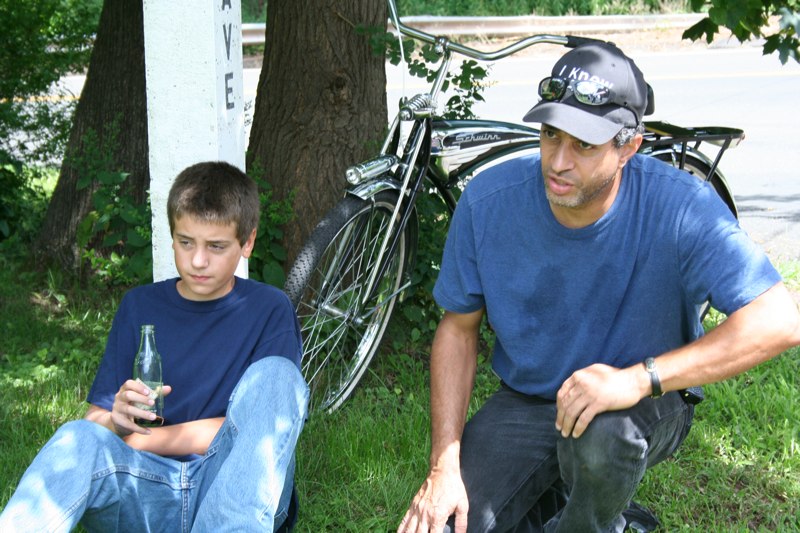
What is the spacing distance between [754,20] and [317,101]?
1792mm

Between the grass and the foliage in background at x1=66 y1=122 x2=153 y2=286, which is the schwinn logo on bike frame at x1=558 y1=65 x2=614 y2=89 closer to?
the grass

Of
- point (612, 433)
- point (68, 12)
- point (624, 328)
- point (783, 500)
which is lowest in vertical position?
point (783, 500)

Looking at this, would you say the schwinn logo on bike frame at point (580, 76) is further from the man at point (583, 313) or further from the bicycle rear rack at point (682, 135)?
the bicycle rear rack at point (682, 135)

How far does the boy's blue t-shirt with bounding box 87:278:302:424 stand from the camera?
2.88 metres

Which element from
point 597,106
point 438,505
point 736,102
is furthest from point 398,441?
point 736,102

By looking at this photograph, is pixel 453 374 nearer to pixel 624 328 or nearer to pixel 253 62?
pixel 624 328

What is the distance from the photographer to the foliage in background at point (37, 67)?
19.7 ft

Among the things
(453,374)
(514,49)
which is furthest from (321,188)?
(453,374)

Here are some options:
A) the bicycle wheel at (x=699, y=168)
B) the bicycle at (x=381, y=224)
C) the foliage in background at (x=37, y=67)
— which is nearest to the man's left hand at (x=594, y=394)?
the bicycle at (x=381, y=224)

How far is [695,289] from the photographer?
2705 mm

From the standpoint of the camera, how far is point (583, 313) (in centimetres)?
288

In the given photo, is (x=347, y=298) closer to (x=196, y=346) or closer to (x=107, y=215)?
(x=196, y=346)

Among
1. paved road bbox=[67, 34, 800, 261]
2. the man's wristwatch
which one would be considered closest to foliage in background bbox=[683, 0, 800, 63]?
the man's wristwatch

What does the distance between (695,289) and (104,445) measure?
154 cm
